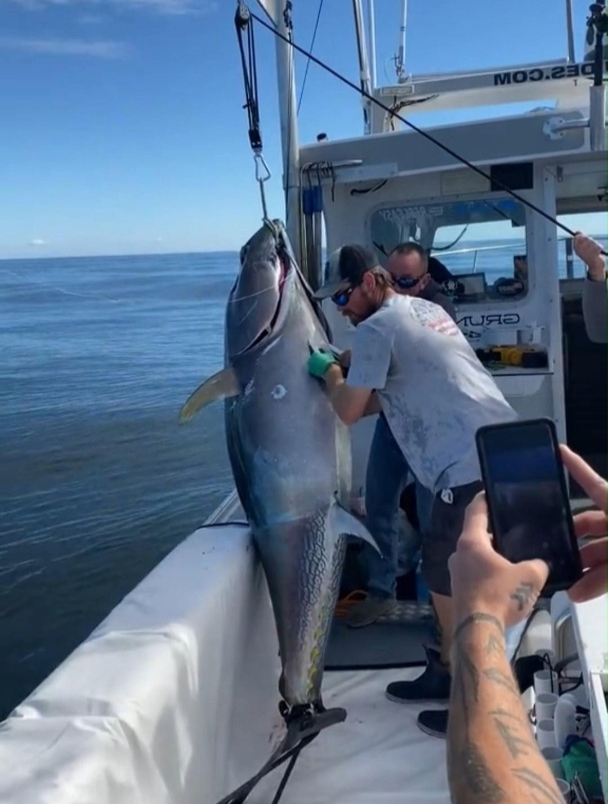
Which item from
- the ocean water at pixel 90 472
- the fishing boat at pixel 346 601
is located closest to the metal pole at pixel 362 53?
the fishing boat at pixel 346 601

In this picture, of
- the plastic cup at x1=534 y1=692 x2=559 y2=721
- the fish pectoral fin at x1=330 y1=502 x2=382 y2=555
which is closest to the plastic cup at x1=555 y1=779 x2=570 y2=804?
the plastic cup at x1=534 y1=692 x2=559 y2=721

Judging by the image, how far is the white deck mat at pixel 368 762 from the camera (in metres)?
2.84

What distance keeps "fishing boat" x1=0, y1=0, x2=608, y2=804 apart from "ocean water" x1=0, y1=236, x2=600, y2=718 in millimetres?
383

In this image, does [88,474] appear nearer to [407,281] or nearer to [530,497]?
[407,281]

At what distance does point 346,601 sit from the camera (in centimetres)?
437

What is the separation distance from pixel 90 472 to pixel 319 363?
28.3ft

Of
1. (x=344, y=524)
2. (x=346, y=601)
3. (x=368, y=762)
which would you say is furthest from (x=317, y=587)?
(x=346, y=601)

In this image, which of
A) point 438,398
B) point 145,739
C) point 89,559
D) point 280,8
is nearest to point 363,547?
point 438,398

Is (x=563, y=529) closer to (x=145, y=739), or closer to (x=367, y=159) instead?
(x=145, y=739)

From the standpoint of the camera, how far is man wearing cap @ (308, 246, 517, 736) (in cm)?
305

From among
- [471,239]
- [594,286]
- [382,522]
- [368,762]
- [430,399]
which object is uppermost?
[471,239]

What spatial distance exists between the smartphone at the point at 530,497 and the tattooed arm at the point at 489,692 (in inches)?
3.6

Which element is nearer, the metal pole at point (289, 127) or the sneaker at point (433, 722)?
the sneaker at point (433, 722)

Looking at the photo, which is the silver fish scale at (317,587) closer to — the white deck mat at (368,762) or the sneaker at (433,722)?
the white deck mat at (368,762)
